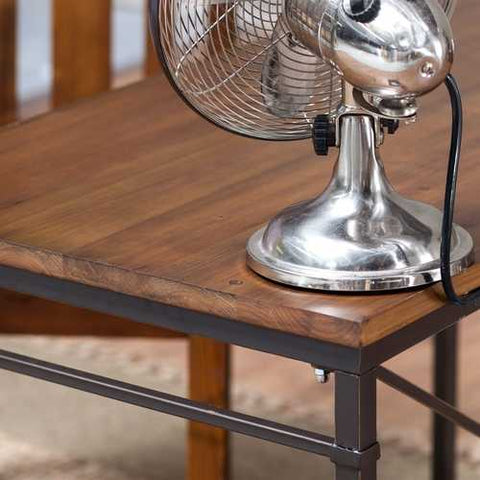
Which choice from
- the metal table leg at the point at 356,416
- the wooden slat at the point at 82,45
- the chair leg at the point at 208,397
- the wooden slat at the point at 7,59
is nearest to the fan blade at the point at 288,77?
the metal table leg at the point at 356,416

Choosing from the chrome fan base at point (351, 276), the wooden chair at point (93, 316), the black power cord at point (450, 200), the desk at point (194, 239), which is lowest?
the wooden chair at point (93, 316)

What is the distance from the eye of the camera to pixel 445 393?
2.22 meters

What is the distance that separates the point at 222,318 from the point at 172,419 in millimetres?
1407

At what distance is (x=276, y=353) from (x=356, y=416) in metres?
0.08

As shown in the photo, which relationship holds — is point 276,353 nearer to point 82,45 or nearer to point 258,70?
point 258,70

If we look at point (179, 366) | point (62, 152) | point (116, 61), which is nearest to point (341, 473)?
point (62, 152)

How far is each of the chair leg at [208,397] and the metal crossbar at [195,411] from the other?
0.70 m

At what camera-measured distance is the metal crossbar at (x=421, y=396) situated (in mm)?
1519

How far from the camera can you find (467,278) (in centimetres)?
117

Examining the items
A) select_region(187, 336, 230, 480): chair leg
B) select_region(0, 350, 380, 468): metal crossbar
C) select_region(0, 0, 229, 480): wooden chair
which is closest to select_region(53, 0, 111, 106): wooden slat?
select_region(0, 0, 229, 480): wooden chair

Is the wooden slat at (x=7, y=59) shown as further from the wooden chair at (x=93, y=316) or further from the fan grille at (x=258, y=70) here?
the fan grille at (x=258, y=70)

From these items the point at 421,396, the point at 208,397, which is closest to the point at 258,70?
the point at 421,396

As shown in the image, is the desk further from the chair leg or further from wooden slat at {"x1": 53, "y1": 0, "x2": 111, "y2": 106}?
wooden slat at {"x1": 53, "y1": 0, "x2": 111, "y2": 106}

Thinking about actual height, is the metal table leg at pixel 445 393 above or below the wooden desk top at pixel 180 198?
below
